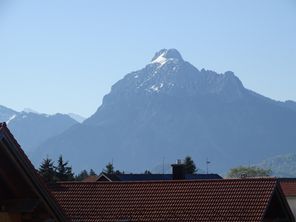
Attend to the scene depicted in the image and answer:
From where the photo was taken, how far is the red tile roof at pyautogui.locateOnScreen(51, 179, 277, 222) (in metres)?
28.7

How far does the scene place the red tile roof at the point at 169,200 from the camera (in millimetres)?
28734

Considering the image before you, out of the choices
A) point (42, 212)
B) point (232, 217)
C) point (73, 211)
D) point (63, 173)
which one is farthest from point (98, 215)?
point (63, 173)

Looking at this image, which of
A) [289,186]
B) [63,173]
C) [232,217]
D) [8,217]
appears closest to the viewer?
[8,217]

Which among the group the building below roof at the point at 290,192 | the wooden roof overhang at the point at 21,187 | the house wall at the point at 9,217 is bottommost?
the house wall at the point at 9,217

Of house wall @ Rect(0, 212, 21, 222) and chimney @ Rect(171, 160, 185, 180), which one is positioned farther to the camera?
chimney @ Rect(171, 160, 185, 180)

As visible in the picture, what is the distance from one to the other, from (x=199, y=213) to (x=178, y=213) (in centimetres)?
78

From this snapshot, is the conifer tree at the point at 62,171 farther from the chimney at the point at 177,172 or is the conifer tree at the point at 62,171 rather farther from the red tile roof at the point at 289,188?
the chimney at the point at 177,172

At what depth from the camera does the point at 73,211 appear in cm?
2967

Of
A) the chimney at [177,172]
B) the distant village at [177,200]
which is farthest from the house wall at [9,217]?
the chimney at [177,172]

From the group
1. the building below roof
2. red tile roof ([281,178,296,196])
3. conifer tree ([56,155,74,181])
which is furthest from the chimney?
conifer tree ([56,155,74,181])

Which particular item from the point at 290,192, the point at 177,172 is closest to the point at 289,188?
the point at 290,192

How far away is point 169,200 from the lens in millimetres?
30141

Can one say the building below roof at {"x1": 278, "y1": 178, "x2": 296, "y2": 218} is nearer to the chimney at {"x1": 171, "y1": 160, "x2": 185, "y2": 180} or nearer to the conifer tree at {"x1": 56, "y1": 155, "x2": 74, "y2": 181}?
the chimney at {"x1": 171, "y1": 160, "x2": 185, "y2": 180}

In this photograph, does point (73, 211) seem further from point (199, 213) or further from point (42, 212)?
point (42, 212)
